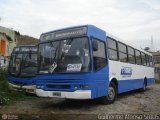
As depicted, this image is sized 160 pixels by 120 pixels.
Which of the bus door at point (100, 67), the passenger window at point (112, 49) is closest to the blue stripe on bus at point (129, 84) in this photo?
the passenger window at point (112, 49)

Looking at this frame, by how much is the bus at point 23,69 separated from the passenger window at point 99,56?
427cm

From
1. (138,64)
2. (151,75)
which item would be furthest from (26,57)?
(151,75)

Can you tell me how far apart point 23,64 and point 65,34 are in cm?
487

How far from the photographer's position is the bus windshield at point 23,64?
15008 mm

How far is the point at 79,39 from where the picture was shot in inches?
426

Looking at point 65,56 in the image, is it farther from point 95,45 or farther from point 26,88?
point 26,88

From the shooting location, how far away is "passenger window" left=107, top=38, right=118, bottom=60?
1248 cm

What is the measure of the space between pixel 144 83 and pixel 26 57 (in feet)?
26.0

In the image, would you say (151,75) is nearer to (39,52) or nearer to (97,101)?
(97,101)

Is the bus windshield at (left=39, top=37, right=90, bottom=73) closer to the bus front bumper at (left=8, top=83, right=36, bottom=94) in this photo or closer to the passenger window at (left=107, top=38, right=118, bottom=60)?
the passenger window at (left=107, top=38, right=118, bottom=60)

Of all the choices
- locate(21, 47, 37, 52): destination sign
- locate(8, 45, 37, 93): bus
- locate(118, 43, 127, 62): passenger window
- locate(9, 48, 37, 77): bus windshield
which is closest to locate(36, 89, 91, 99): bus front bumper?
locate(8, 45, 37, 93): bus

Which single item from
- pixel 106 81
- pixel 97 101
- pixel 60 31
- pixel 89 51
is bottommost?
pixel 97 101

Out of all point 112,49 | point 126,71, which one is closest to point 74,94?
point 112,49

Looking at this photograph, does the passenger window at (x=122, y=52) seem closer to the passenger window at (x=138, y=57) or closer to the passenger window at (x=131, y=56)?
the passenger window at (x=131, y=56)
